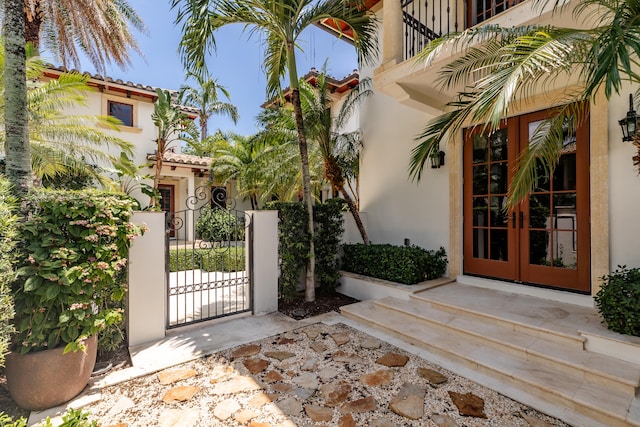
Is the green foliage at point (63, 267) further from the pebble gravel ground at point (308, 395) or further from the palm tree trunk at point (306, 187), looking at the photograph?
the palm tree trunk at point (306, 187)

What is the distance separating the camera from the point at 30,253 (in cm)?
322

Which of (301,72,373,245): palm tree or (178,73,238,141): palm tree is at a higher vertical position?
(178,73,238,141): palm tree

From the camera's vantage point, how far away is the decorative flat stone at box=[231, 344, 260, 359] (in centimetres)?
454

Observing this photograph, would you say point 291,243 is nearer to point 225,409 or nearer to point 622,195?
point 225,409

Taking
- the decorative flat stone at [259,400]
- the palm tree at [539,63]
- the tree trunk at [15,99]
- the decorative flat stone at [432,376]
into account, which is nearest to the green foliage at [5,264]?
the tree trunk at [15,99]

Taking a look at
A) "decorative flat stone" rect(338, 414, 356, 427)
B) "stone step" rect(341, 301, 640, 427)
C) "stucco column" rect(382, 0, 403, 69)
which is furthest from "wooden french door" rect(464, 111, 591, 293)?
"decorative flat stone" rect(338, 414, 356, 427)

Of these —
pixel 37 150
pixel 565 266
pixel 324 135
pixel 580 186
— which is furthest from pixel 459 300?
pixel 37 150

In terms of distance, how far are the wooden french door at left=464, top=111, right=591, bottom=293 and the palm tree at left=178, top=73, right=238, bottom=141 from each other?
17.8 m

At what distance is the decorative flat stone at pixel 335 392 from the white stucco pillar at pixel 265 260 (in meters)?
2.86

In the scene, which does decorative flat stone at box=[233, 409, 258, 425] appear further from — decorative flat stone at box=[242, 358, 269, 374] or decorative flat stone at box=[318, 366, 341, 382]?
decorative flat stone at box=[318, 366, 341, 382]

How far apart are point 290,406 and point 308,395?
0.28m

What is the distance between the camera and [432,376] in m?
3.91

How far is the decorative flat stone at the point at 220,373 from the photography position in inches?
154

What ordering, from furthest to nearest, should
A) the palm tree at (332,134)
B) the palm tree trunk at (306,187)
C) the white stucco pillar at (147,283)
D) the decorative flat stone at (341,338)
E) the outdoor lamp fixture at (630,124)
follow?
the palm tree at (332,134)
the palm tree trunk at (306,187)
the decorative flat stone at (341,338)
the white stucco pillar at (147,283)
the outdoor lamp fixture at (630,124)
